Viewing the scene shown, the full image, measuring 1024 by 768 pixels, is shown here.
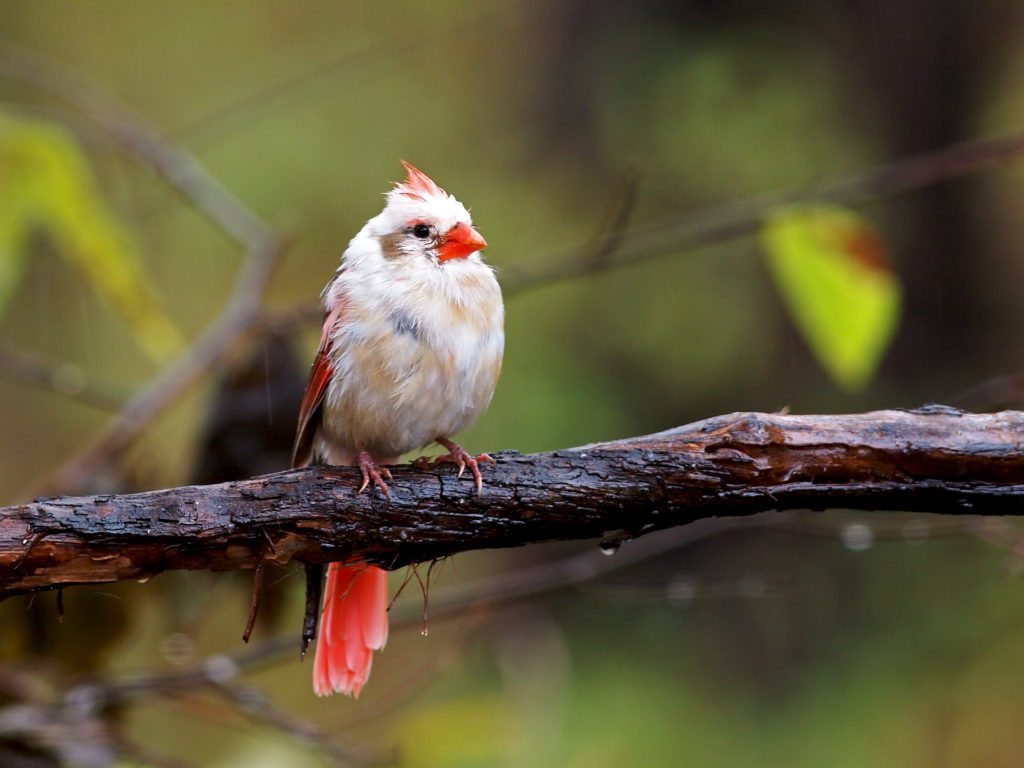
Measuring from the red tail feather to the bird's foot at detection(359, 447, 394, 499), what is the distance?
19.0 inches

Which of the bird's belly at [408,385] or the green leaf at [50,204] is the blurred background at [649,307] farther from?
the bird's belly at [408,385]

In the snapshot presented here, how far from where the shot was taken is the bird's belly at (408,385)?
2.54m

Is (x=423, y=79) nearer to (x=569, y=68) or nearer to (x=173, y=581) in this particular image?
(x=569, y=68)

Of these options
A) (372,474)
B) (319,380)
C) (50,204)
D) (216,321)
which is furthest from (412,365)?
(216,321)

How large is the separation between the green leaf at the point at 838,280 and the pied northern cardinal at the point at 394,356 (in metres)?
0.76

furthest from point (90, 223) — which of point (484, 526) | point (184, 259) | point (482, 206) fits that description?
point (184, 259)

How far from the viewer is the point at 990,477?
2.07 metres

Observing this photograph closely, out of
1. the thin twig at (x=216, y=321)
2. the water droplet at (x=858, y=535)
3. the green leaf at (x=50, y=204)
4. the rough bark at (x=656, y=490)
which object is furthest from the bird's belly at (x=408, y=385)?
the water droplet at (x=858, y=535)

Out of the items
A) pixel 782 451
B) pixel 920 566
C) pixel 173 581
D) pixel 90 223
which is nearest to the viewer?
pixel 782 451

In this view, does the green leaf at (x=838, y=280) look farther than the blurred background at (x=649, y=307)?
No

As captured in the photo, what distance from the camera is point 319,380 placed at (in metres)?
2.71

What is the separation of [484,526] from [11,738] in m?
1.70

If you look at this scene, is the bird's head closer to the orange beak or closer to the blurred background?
the orange beak

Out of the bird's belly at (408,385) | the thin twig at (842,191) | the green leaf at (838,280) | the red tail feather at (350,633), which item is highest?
the thin twig at (842,191)
